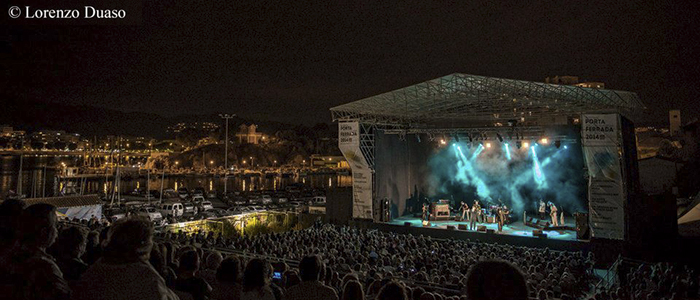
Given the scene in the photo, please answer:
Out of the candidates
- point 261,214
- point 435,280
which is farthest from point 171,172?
point 435,280

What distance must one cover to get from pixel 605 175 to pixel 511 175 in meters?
7.13

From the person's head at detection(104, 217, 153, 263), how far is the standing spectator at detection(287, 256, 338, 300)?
1340mm

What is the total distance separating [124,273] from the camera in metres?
1.82

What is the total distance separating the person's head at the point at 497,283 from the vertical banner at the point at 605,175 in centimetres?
1559

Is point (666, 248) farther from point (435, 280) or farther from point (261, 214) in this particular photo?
point (261, 214)

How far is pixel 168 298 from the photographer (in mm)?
1916

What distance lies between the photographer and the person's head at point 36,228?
7.56 feet

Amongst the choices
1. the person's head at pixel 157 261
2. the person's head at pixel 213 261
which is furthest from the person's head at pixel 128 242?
the person's head at pixel 213 261

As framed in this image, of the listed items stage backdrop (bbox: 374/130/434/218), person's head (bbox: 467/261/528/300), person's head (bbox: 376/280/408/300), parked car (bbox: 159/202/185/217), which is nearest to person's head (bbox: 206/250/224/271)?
person's head (bbox: 376/280/408/300)

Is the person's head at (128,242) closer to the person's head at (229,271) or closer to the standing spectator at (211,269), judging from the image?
the person's head at (229,271)

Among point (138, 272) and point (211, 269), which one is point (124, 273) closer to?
point (138, 272)

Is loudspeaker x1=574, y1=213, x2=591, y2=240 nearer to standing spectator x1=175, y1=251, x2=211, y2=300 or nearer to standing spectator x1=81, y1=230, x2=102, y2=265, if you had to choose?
standing spectator x1=175, y1=251, x2=211, y2=300

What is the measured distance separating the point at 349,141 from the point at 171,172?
90294mm

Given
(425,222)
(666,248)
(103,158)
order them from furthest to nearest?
(103,158), (425,222), (666,248)
